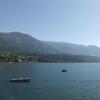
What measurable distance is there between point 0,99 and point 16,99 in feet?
17.1

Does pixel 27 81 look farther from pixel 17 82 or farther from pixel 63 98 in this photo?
pixel 63 98

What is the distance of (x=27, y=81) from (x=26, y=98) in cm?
5803

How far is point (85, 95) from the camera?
9100cm

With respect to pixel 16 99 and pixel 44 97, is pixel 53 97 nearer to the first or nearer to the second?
pixel 44 97

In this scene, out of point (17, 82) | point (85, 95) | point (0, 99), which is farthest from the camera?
point (17, 82)

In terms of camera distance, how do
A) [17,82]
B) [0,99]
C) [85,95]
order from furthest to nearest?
[17,82] → [85,95] → [0,99]

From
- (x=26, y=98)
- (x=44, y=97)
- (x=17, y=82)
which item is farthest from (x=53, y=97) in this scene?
(x=17, y=82)

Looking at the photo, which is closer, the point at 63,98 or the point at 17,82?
the point at 63,98

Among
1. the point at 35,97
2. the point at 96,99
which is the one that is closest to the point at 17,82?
the point at 35,97

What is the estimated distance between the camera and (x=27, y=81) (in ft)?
465

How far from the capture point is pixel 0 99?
8088 cm

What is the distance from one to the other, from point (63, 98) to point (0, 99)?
2073 cm

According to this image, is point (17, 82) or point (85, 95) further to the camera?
point (17, 82)

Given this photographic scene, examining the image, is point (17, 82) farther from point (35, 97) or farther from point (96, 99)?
point (96, 99)
